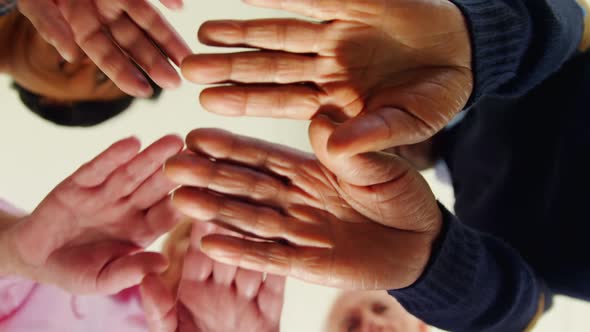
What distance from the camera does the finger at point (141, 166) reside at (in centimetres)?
63

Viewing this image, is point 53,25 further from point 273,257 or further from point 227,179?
point 273,257

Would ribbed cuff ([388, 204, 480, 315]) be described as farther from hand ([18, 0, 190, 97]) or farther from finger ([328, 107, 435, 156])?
hand ([18, 0, 190, 97])

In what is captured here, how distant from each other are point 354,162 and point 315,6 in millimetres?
203

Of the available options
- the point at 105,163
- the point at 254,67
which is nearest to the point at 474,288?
the point at 254,67

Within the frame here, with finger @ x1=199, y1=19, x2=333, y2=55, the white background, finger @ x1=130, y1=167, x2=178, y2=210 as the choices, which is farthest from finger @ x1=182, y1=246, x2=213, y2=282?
finger @ x1=199, y1=19, x2=333, y2=55

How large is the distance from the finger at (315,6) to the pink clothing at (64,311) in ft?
1.78

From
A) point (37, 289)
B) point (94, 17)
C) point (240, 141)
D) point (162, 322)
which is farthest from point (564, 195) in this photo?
point (37, 289)

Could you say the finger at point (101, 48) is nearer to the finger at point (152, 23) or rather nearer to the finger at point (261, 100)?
the finger at point (152, 23)

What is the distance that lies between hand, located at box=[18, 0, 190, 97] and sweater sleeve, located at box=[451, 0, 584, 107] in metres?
0.39

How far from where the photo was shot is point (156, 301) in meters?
0.55

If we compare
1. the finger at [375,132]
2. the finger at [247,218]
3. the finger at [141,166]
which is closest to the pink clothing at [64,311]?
the finger at [141,166]

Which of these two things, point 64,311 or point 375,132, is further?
point 64,311

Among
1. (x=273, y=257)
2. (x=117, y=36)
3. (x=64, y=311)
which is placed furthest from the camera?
(x=64, y=311)

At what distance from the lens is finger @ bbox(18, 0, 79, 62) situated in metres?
0.57
